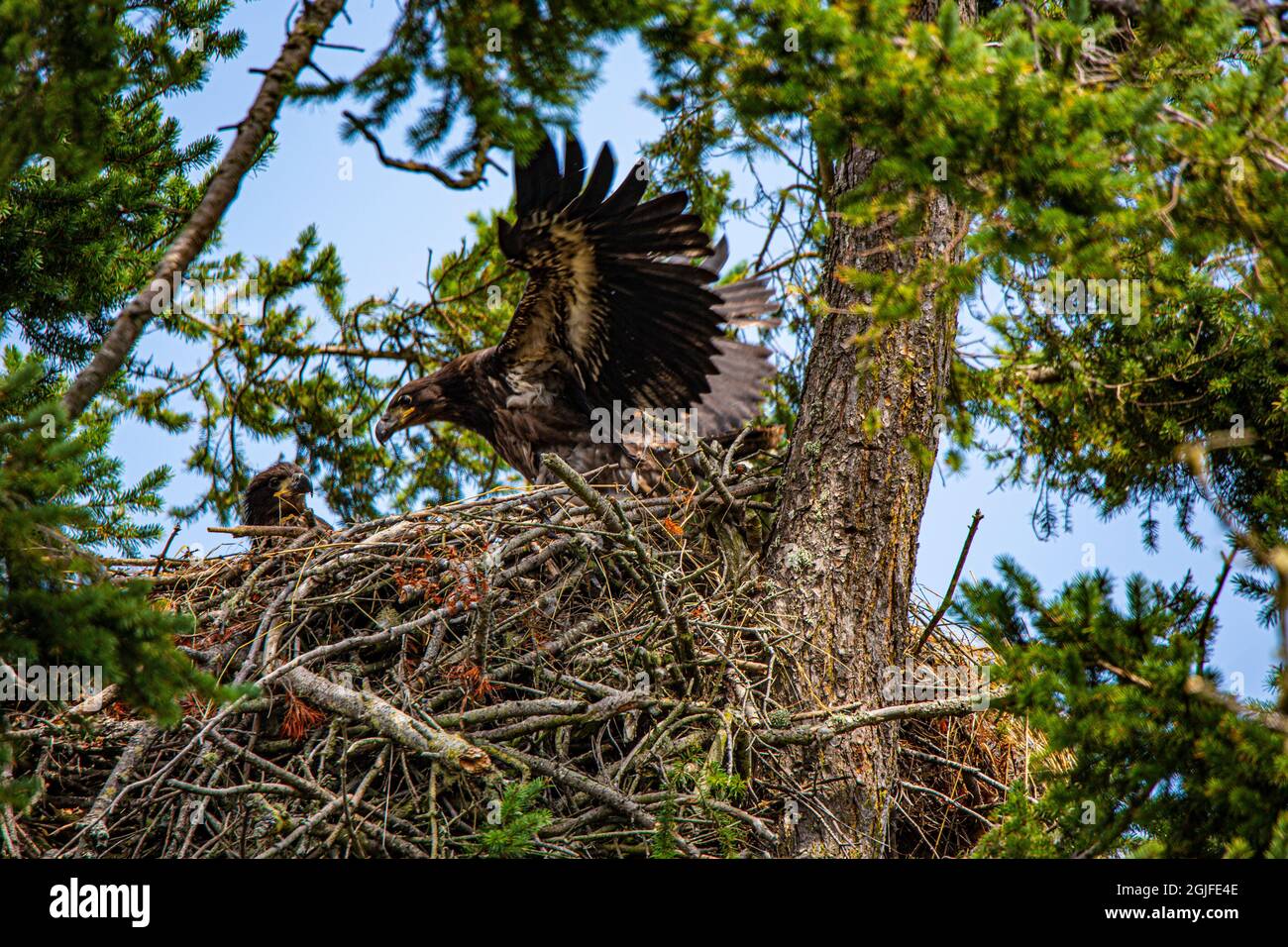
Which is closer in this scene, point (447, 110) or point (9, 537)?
point (9, 537)

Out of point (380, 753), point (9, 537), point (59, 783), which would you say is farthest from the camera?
point (59, 783)

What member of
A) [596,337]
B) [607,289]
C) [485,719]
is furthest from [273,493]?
[485,719]

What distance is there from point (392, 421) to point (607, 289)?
76.7 inches

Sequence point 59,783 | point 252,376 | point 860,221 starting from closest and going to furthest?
point 860,221, point 59,783, point 252,376

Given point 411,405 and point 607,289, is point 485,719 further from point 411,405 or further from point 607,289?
point 411,405

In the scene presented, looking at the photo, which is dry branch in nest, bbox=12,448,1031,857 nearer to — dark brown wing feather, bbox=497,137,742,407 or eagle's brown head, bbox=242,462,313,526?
eagle's brown head, bbox=242,462,313,526

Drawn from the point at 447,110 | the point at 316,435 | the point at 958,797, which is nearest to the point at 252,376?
the point at 316,435

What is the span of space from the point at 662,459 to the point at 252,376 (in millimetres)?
2691

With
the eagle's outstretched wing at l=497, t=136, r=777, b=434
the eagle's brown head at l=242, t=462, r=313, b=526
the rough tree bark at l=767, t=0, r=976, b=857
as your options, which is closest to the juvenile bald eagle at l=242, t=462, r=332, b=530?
the eagle's brown head at l=242, t=462, r=313, b=526

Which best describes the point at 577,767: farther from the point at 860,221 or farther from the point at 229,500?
the point at 229,500

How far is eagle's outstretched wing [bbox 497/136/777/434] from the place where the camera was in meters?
5.97

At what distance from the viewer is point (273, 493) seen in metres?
6.64

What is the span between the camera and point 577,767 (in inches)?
178
